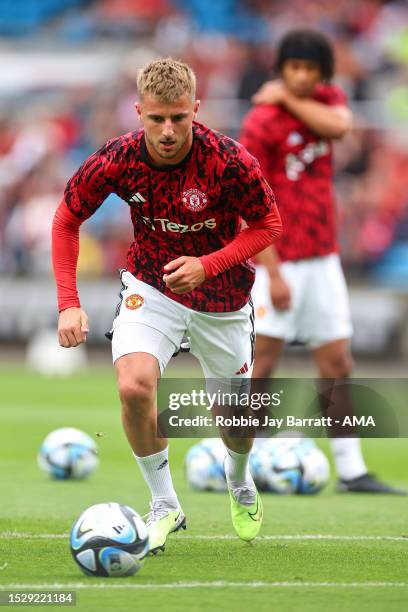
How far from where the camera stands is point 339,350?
855 cm

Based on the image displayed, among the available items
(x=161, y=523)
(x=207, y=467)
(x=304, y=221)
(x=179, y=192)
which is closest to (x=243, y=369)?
(x=161, y=523)

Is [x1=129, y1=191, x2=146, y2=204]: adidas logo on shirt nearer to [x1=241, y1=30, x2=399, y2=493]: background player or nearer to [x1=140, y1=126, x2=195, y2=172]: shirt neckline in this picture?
[x1=140, y1=126, x2=195, y2=172]: shirt neckline

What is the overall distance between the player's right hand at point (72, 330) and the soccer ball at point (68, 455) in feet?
10.3

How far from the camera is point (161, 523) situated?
20.1 feet

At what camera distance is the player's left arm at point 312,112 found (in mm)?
8391

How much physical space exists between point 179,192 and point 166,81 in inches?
21.6

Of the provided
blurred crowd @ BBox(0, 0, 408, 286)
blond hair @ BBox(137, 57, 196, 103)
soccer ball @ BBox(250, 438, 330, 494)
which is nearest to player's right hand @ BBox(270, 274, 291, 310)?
soccer ball @ BBox(250, 438, 330, 494)

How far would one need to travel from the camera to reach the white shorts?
19.7ft

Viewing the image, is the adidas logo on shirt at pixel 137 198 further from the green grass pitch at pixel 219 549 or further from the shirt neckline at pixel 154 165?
the green grass pitch at pixel 219 549

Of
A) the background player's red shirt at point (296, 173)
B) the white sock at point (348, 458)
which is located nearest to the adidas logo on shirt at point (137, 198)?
the background player's red shirt at point (296, 173)

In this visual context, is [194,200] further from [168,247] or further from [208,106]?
[208,106]

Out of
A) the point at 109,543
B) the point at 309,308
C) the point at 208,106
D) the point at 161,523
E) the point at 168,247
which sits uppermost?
the point at 208,106

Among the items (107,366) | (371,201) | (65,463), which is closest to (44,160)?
(107,366)

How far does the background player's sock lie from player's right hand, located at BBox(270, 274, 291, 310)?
214 centimetres
